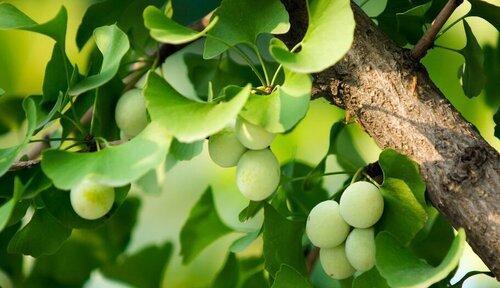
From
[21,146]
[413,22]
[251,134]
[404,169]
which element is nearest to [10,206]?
[21,146]

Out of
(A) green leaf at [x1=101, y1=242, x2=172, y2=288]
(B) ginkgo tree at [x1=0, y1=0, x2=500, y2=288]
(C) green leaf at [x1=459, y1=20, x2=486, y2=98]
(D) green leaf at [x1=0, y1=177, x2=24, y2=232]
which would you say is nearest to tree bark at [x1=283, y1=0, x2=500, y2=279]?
(B) ginkgo tree at [x1=0, y1=0, x2=500, y2=288]

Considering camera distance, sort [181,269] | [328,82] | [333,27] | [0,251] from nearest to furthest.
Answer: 1. [333,27]
2. [328,82]
3. [0,251]
4. [181,269]

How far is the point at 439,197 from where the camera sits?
2.08ft

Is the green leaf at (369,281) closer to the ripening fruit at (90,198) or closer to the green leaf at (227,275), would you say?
the ripening fruit at (90,198)

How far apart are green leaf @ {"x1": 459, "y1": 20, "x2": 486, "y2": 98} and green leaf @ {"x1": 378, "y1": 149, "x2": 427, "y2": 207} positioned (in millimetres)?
166

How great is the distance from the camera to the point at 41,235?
739 millimetres

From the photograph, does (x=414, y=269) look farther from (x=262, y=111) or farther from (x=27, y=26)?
(x=27, y=26)

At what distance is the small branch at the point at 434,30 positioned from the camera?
669mm

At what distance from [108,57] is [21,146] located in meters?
0.08

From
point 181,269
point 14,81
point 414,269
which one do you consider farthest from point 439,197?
point 14,81

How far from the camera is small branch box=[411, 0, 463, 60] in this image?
0.67 metres

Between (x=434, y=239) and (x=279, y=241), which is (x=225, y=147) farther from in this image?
(x=434, y=239)

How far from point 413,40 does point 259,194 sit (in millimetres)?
233

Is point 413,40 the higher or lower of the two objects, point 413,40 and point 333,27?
the lower
